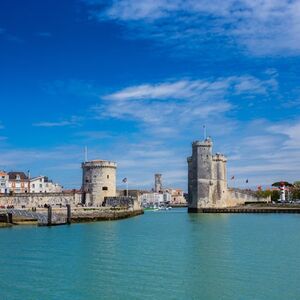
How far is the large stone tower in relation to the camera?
63.5m

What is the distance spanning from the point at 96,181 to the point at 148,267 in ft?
113

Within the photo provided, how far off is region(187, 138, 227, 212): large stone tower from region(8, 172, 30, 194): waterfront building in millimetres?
21868

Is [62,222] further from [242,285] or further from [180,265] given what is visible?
[242,285]

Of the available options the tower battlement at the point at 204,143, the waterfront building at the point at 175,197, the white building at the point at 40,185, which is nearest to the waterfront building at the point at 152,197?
the waterfront building at the point at 175,197

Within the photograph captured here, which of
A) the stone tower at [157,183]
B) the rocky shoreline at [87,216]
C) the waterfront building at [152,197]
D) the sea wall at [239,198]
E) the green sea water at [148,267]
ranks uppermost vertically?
the stone tower at [157,183]

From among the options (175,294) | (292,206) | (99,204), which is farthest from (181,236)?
(292,206)

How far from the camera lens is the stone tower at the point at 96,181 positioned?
52.6 metres

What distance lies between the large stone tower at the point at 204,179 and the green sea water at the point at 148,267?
112 feet

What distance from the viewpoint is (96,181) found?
5278cm

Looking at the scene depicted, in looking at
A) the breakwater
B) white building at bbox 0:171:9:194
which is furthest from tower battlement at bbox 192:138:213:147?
white building at bbox 0:171:9:194

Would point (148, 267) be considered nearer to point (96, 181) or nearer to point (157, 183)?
point (96, 181)

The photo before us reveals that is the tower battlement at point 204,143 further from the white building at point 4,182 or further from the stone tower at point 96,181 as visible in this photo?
the white building at point 4,182

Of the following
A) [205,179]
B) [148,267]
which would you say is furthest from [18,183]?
[148,267]

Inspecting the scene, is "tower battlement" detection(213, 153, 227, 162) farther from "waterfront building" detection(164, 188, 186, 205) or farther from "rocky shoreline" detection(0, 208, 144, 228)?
"waterfront building" detection(164, 188, 186, 205)
